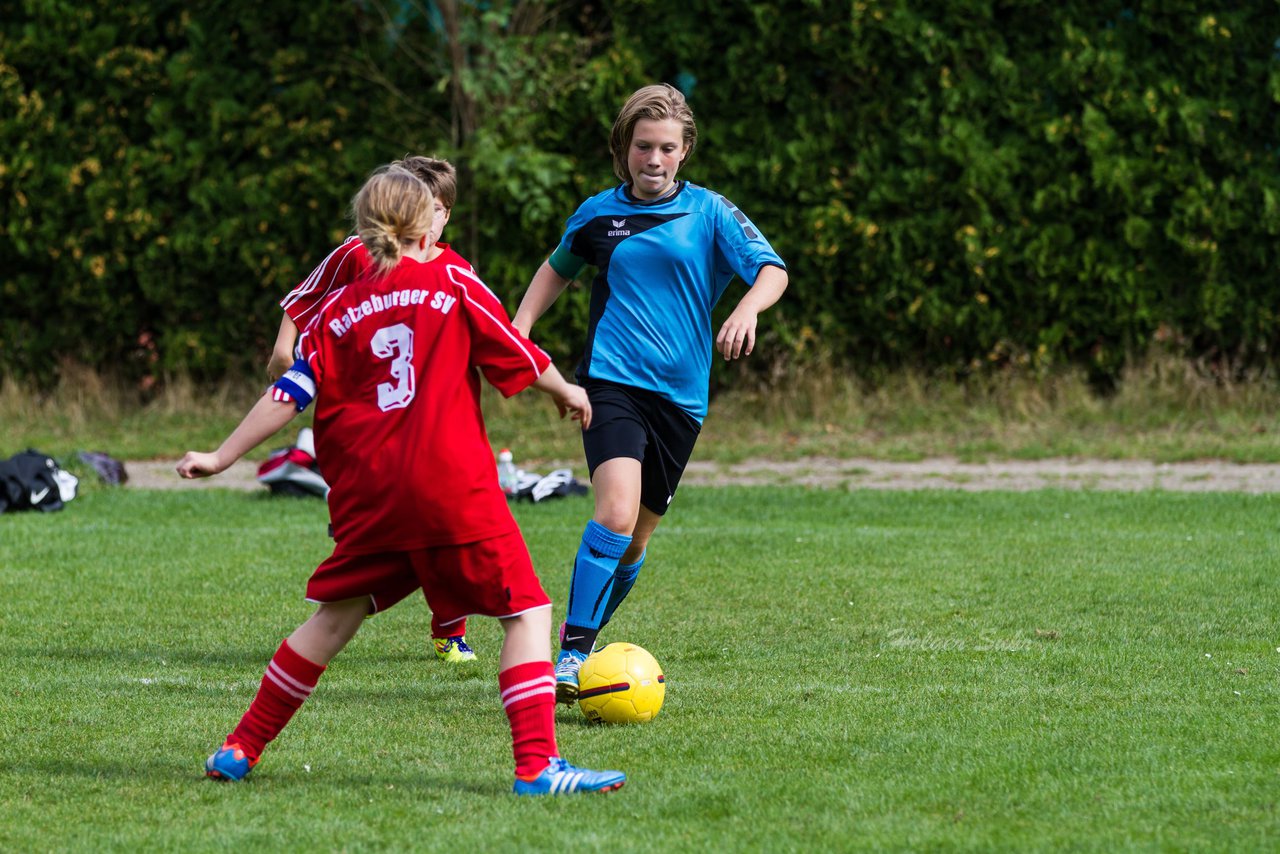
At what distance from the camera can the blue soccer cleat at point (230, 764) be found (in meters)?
4.12

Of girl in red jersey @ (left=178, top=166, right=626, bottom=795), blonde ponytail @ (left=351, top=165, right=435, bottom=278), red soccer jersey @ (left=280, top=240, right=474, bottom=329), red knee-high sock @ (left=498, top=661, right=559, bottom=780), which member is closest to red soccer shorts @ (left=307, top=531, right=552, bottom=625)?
girl in red jersey @ (left=178, top=166, right=626, bottom=795)

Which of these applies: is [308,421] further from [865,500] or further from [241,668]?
[241,668]

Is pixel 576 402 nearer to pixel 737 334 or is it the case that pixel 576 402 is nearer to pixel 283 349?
pixel 737 334

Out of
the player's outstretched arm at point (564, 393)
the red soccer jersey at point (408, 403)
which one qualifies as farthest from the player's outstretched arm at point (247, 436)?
the player's outstretched arm at point (564, 393)

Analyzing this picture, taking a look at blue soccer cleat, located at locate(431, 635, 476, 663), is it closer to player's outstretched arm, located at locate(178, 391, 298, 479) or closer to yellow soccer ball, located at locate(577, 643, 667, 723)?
yellow soccer ball, located at locate(577, 643, 667, 723)

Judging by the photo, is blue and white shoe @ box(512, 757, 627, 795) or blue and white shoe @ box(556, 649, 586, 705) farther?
blue and white shoe @ box(556, 649, 586, 705)

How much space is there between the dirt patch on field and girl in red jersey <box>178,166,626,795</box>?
21.0ft

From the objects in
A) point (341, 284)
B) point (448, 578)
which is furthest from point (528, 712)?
point (341, 284)

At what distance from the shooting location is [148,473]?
38.0ft

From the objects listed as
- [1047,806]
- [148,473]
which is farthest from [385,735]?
[148,473]

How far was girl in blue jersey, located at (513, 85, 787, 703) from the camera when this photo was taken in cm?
511

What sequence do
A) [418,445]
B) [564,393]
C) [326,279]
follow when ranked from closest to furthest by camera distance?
[418,445], [564,393], [326,279]

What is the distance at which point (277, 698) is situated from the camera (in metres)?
4.11

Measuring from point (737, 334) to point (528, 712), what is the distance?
4.53 ft
